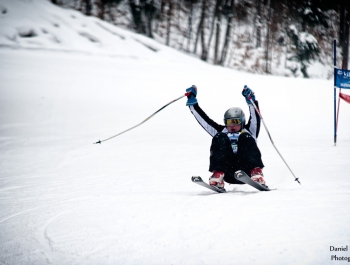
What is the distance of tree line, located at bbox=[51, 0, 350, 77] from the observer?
69.8ft

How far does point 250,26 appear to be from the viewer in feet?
101

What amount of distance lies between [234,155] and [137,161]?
3.27 m

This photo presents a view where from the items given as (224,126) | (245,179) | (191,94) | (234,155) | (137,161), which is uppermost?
(191,94)

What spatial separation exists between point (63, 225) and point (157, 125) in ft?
25.2

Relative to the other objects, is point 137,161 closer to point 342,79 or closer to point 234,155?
point 234,155

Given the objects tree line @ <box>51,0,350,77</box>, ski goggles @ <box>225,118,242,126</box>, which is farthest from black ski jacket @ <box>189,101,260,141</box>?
tree line @ <box>51,0,350,77</box>

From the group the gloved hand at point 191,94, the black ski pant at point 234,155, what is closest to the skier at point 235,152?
the black ski pant at point 234,155

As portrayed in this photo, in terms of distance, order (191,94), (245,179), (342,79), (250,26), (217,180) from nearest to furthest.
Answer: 1. (245,179)
2. (217,180)
3. (191,94)
4. (342,79)
5. (250,26)

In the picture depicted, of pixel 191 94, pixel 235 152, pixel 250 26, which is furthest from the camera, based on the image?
pixel 250 26

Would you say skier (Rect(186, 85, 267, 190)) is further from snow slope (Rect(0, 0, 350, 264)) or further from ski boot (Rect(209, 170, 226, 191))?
snow slope (Rect(0, 0, 350, 264))

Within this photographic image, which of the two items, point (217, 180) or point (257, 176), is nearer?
point (257, 176)

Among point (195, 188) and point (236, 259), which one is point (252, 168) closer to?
point (195, 188)

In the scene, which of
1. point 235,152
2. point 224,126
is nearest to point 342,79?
point 224,126

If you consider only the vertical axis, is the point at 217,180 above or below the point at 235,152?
below
